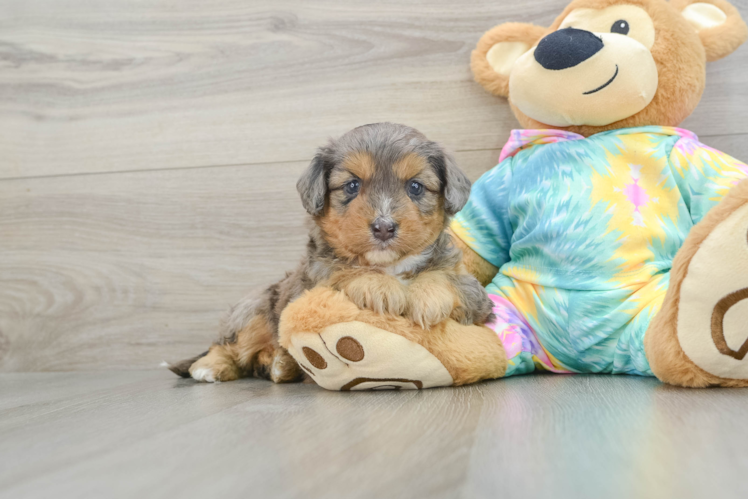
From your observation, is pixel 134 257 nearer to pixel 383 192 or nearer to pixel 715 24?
pixel 383 192

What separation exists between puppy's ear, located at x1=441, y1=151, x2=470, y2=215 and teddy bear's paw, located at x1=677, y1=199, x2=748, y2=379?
0.56 m

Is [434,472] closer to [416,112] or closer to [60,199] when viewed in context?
[416,112]

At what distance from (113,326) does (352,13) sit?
1599mm

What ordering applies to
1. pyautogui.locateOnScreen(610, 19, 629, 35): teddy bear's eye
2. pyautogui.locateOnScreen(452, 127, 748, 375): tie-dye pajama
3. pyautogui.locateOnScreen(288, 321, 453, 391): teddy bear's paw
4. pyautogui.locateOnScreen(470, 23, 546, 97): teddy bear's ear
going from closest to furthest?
Result: 1. pyautogui.locateOnScreen(288, 321, 453, 391): teddy bear's paw
2. pyautogui.locateOnScreen(452, 127, 748, 375): tie-dye pajama
3. pyautogui.locateOnScreen(610, 19, 629, 35): teddy bear's eye
4. pyautogui.locateOnScreen(470, 23, 546, 97): teddy bear's ear

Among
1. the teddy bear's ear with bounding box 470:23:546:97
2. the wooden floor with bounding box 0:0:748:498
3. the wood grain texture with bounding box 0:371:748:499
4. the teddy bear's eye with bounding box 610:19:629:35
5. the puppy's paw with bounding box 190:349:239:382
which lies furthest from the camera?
the wooden floor with bounding box 0:0:748:498

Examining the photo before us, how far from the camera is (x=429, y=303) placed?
1.45 m

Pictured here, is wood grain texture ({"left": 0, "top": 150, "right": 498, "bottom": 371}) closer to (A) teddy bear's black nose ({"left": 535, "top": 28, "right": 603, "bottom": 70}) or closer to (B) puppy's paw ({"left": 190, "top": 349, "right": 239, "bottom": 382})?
(B) puppy's paw ({"left": 190, "top": 349, "right": 239, "bottom": 382})

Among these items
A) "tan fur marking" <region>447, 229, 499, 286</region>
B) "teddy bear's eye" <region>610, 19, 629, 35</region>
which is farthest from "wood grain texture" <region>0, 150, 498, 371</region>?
"teddy bear's eye" <region>610, 19, 629, 35</region>

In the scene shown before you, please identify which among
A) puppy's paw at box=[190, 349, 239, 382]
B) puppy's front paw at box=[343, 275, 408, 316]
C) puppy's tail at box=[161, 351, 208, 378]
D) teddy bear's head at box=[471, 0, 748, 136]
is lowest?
puppy's tail at box=[161, 351, 208, 378]

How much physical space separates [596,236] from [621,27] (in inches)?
25.7

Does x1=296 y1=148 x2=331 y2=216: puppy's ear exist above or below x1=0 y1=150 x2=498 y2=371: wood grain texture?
above

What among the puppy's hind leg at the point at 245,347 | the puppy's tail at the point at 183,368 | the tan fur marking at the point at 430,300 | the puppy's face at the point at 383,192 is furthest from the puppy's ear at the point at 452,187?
the puppy's tail at the point at 183,368

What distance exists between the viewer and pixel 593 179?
1767 mm

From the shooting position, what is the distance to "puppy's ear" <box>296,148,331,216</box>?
1.54 meters
